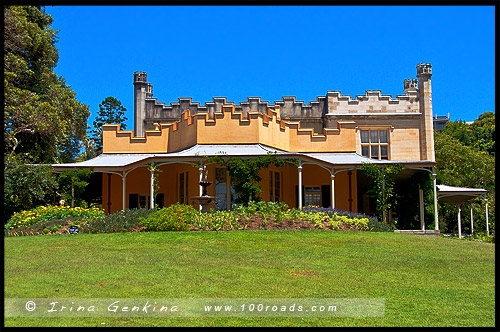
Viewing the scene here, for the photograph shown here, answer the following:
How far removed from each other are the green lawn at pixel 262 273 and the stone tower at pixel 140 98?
1962 cm

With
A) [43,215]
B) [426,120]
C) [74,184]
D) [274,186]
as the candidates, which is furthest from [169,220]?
[426,120]

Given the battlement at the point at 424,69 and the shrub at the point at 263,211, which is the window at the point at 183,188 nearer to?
the shrub at the point at 263,211

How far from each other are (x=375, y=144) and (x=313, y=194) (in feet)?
24.3

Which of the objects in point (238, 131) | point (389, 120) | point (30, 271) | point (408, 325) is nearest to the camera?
point (408, 325)

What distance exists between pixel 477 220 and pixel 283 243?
22.3 meters

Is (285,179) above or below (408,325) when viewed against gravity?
above

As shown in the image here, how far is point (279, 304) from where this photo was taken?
8023 millimetres

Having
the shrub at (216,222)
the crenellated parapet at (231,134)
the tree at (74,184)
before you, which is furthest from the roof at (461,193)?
the tree at (74,184)

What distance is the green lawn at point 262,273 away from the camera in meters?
7.54

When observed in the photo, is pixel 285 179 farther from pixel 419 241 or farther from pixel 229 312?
pixel 229 312

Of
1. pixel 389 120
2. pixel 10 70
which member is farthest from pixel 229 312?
pixel 389 120

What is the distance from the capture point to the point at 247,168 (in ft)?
71.9

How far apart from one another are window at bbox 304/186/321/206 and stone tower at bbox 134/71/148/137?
12.7 meters

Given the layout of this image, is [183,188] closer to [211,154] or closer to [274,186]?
[211,154]
